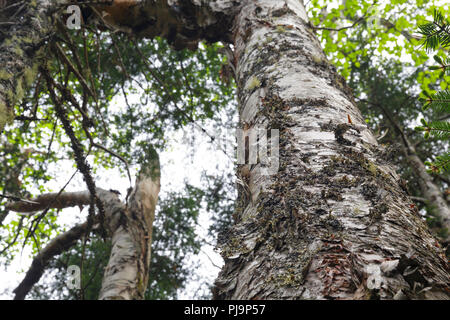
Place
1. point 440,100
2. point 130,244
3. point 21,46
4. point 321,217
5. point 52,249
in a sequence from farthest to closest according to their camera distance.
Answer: point 52,249, point 130,244, point 21,46, point 440,100, point 321,217

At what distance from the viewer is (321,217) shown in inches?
36.9

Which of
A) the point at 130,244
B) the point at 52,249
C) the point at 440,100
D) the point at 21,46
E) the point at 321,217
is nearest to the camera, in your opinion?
the point at 321,217

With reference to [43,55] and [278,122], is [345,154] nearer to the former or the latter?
[278,122]

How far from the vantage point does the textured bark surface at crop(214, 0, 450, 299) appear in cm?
75

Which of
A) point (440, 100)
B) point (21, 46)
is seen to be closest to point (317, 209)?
point (440, 100)

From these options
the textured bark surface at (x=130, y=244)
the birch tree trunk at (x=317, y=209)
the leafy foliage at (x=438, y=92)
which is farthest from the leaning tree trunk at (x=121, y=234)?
the leafy foliage at (x=438, y=92)

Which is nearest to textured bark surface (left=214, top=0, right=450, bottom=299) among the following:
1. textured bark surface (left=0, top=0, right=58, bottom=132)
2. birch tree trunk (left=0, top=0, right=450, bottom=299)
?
birch tree trunk (left=0, top=0, right=450, bottom=299)

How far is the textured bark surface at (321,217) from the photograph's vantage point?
75cm

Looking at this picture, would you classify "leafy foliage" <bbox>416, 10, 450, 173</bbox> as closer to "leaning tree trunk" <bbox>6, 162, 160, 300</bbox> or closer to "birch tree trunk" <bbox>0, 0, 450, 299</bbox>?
"birch tree trunk" <bbox>0, 0, 450, 299</bbox>

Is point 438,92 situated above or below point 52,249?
below

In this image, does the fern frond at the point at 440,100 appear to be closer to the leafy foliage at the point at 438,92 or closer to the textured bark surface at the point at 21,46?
the leafy foliage at the point at 438,92

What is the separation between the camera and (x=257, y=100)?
5.45 ft

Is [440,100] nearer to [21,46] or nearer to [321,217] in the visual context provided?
[321,217]
